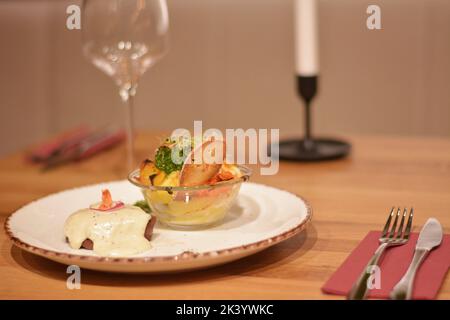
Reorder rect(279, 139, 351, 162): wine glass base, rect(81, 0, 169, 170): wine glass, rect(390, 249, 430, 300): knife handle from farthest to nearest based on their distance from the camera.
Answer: rect(279, 139, 351, 162): wine glass base, rect(81, 0, 169, 170): wine glass, rect(390, 249, 430, 300): knife handle

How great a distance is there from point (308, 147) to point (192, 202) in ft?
2.19

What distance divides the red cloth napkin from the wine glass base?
1.90 ft

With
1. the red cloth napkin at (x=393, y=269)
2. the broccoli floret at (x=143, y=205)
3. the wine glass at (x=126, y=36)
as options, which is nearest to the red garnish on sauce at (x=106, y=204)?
the broccoli floret at (x=143, y=205)

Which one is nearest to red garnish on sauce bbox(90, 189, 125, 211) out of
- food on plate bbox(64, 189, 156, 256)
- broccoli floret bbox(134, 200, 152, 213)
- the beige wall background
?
food on plate bbox(64, 189, 156, 256)

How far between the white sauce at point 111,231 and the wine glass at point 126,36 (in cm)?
52

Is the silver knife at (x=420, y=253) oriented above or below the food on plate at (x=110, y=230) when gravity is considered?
below

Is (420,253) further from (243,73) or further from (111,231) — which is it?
(243,73)

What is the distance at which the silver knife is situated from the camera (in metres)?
0.79

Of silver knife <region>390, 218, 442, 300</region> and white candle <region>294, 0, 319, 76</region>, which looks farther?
white candle <region>294, 0, 319, 76</region>

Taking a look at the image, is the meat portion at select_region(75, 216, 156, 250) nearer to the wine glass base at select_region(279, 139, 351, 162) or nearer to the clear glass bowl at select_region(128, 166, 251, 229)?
the clear glass bowl at select_region(128, 166, 251, 229)

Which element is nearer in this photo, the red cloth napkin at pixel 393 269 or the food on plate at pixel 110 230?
the red cloth napkin at pixel 393 269

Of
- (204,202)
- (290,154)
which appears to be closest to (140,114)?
(290,154)

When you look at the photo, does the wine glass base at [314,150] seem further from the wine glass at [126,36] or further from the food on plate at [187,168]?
the food on plate at [187,168]

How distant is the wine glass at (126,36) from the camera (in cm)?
139
